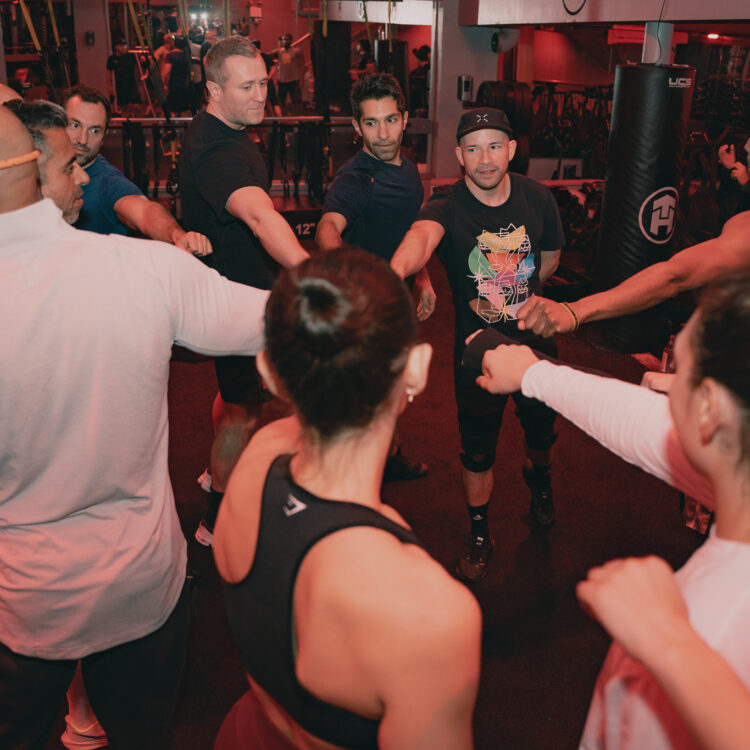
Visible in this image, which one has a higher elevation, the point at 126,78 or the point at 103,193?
the point at 126,78

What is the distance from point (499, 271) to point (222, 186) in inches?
37.8

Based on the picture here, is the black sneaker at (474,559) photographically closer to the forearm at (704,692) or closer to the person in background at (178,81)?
the forearm at (704,692)

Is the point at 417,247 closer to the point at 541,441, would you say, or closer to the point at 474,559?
the point at 541,441

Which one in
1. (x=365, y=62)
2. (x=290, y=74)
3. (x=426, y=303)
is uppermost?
(x=365, y=62)

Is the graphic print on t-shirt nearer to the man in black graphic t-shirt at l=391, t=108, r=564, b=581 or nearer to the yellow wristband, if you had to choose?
the man in black graphic t-shirt at l=391, t=108, r=564, b=581

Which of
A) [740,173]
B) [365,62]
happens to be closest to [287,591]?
[740,173]

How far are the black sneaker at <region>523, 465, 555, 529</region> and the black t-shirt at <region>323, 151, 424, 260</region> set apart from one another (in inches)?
41.6

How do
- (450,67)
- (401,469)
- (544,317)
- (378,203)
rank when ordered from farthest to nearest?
(450,67)
(401,469)
(378,203)
(544,317)

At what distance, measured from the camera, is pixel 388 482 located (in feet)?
10.4

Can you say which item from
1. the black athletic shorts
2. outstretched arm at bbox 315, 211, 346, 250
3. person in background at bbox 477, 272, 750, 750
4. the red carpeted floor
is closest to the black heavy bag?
the red carpeted floor

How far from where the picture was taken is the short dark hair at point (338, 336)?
821mm

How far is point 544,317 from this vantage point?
1.80 m

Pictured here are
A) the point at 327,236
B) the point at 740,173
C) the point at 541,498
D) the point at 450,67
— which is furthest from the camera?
the point at 450,67

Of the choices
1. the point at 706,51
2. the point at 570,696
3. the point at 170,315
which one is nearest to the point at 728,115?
the point at 706,51
